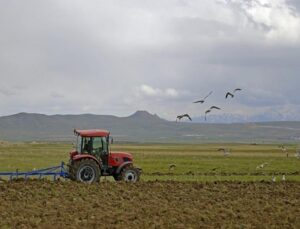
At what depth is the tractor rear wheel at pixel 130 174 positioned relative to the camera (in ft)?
91.7

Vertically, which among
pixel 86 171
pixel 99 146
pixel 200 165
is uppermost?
pixel 99 146

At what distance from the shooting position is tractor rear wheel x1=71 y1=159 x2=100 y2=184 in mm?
27031

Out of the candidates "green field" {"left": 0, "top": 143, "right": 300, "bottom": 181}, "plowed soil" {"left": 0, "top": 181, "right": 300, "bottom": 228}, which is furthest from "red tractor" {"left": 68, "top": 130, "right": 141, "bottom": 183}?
"green field" {"left": 0, "top": 143, "right": 300, "bottom": 181}

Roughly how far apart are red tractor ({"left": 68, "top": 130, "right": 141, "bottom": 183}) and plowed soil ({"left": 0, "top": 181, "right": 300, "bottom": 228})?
1083mm

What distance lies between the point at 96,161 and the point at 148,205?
281 inches

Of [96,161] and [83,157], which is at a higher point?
[83,157]

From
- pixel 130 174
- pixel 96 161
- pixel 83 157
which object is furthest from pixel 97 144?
pixel 130 174

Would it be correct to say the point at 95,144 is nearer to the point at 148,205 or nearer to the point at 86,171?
the point at 86,171

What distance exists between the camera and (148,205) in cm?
2073

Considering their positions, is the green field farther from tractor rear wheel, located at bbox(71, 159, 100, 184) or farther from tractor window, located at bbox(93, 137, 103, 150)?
tractor rear wheel, located at bbox(71, 159, 100, 184)

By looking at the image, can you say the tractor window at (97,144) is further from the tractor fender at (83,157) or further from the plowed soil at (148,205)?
the plowed soil at (148,205)

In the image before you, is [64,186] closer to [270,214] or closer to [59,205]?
[59,205]

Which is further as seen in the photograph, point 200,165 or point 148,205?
point 200,165

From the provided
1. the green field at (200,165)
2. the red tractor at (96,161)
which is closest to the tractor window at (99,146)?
the red tractor at (96,161)
